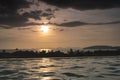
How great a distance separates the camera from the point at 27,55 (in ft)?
229

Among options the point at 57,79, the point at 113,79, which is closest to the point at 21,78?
the point at 57,79

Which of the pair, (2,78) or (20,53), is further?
(20,53)

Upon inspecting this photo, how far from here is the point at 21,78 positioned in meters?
28.2

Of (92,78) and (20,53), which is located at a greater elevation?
(20,53)

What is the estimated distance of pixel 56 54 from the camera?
2852 inches

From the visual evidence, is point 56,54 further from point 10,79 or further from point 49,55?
point 10,79

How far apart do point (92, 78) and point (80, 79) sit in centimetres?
134

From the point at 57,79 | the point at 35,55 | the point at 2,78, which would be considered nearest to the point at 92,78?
the point at 57,79

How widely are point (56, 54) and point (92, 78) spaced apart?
147 ft

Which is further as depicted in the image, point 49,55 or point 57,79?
point 49,55

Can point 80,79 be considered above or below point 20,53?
below

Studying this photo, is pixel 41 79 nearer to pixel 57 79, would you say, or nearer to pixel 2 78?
pixel 57 79

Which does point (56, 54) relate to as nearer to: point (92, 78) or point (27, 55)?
point (27, 55)

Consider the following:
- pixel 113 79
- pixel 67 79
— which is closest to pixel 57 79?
pixel 67 79
